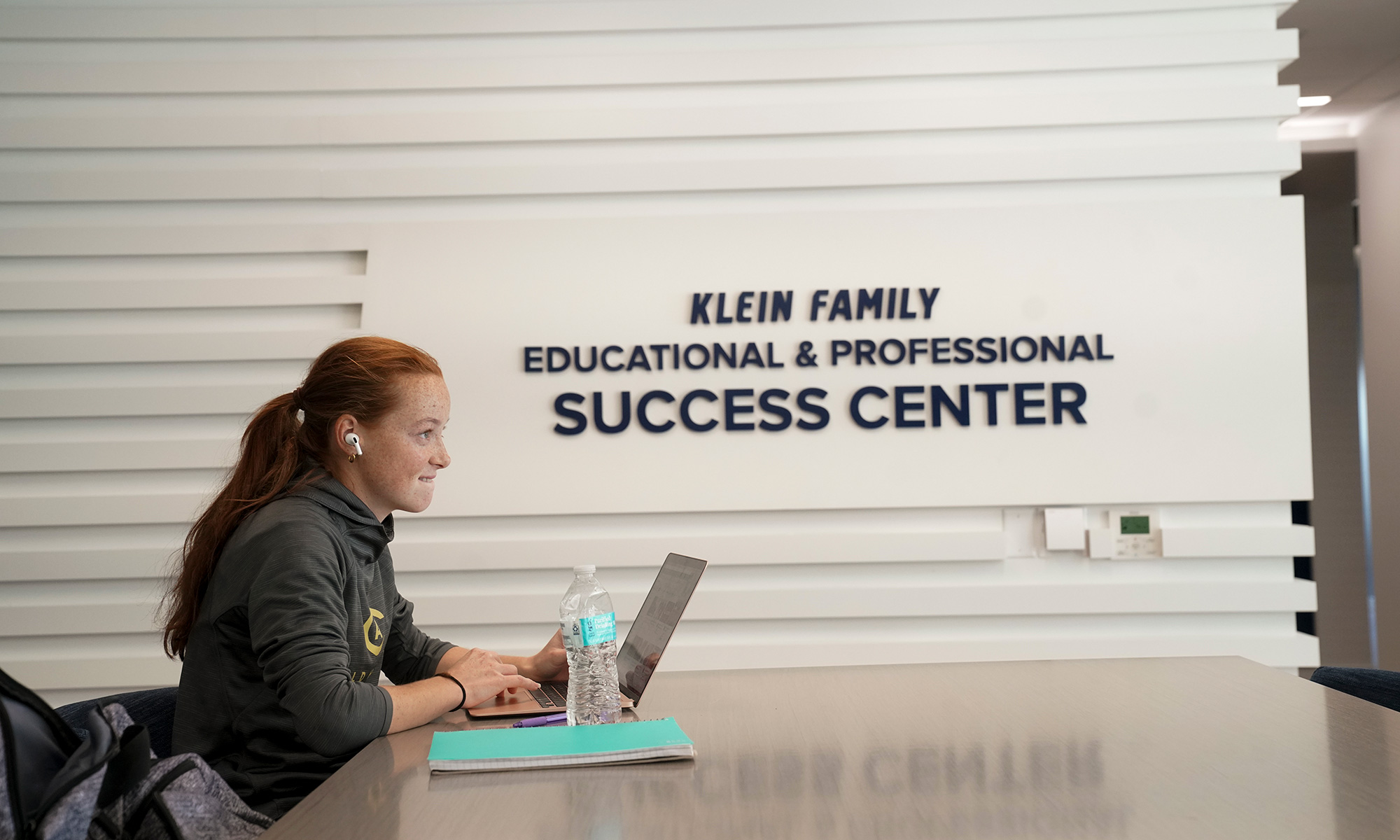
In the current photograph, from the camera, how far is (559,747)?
1.50 meters

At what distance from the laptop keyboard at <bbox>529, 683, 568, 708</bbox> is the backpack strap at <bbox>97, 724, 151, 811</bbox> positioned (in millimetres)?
756

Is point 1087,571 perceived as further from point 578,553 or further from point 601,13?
point 601,13

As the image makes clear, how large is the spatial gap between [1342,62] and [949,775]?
173 inches

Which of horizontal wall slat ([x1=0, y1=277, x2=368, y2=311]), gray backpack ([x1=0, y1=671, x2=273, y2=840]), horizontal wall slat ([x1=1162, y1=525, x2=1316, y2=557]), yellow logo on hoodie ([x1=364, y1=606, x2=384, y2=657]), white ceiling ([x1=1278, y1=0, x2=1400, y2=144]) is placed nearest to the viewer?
gray backpack ([x1=0, y1=671, x2=273, y2=840])

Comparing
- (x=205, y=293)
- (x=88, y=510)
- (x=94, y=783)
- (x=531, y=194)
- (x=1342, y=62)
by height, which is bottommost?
(x=94, y=783)

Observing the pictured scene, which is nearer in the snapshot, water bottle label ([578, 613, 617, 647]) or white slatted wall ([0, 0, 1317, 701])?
water bottle label ([578, 613, 617, 647])

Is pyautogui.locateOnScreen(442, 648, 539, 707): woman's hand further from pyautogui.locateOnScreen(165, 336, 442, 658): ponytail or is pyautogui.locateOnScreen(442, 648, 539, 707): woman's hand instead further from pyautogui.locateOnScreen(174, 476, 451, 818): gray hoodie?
pyautogui.locateOnScreen(165, 336, 442, 658): ponytail

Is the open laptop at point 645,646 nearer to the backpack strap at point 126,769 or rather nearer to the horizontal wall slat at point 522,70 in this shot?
the backpack strap at point 126,769

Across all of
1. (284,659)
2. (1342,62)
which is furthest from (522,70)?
(1342,62)

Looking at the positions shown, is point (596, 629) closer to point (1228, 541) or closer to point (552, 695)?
point (552, 695)

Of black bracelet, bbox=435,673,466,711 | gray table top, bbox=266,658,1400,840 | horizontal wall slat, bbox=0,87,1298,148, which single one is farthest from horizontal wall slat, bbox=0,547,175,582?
gray table top, bbox=266,658,1400,840

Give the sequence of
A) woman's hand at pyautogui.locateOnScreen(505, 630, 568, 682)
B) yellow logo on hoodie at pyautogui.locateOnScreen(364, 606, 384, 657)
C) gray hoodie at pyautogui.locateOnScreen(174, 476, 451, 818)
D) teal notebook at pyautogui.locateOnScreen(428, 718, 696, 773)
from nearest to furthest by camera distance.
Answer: teal notebook at pyautogui.locateOnScreen(428, 718, 696, 773), gray hoodie at pyautogui.locateOnScreen(174, 476, 451, 818), yellow logo on hoodie at pyautogui.locateOnScreen(364, 606, 384, 657), woman's hand at pyautogui.locateOnScreen(505, 630, 568, 682)

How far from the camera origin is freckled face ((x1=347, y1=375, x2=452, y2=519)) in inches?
79.3

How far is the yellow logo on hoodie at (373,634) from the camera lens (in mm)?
1959
